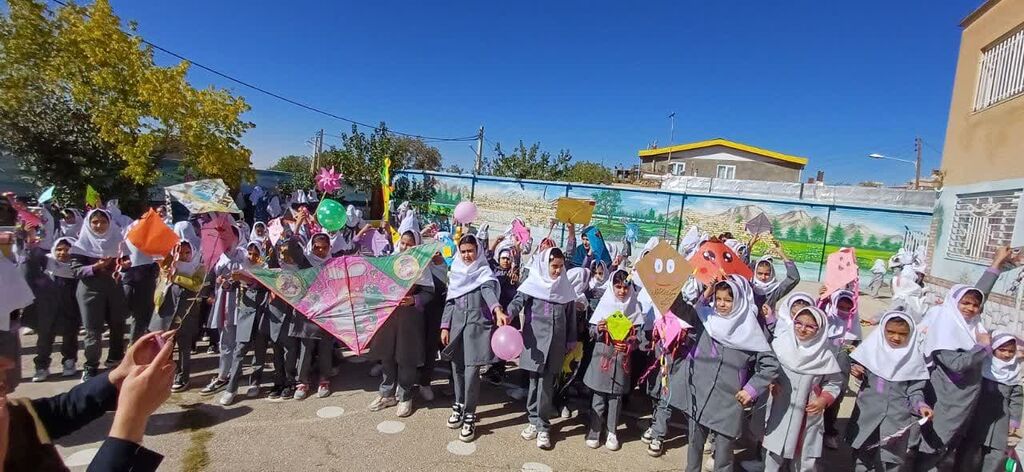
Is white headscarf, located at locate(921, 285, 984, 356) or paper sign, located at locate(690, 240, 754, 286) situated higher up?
paper sign, located at locate(690, 240, 754, 286)

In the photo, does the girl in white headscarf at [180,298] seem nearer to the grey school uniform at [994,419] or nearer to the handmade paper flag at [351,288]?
the handmade paper flag at [351,288]

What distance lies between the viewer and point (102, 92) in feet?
41.0

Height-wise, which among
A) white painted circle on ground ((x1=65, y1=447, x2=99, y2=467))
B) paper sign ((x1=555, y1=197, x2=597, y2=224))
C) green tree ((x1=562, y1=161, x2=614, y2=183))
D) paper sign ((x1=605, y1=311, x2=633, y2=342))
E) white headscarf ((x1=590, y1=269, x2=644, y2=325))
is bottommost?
white painted circle on ground ((x1=65, y1=447, x2=99, y2=467))

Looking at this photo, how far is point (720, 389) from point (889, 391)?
47.0 inches

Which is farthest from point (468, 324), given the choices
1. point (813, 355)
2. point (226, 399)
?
point (813, 355)

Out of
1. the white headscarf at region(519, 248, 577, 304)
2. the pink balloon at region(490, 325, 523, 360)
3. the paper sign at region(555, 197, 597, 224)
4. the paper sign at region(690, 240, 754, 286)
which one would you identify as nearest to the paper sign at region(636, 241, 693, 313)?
the paper sign at region(690, 240, 754, 286)

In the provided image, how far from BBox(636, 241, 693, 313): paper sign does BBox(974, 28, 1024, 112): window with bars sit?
9.01 metres

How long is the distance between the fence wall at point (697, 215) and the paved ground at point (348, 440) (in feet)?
36.4

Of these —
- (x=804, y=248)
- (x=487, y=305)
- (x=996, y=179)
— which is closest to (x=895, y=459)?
(x=487, y=305)

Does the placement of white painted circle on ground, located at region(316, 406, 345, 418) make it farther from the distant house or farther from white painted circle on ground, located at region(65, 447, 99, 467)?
the distant house

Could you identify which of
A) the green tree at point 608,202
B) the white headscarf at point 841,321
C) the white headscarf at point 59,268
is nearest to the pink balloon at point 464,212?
the white headscarf at point 59,268

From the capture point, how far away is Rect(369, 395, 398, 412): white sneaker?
4590 millimetres

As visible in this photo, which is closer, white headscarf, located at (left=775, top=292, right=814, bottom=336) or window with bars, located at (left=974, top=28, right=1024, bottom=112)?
white headscarf, located at (left=775, top=292, right=814, bottom=336)

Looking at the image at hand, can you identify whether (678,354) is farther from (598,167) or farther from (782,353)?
(598,167)
